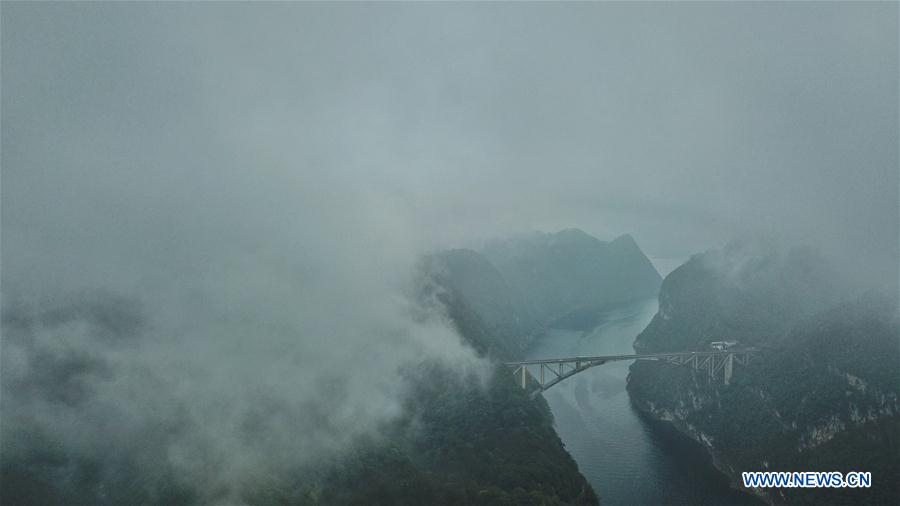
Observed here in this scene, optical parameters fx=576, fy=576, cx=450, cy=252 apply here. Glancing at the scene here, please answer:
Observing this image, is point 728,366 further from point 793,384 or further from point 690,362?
point 793,384

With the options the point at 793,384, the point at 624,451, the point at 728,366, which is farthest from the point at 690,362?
the point at 624,451

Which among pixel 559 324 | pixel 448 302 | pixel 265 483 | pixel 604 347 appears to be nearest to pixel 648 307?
pixel 559 324

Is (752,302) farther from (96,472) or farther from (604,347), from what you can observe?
(96,472)

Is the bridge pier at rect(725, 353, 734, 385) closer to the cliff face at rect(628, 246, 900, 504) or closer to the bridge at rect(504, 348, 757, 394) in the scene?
the bridge at rect(504, 348, 757, 394)

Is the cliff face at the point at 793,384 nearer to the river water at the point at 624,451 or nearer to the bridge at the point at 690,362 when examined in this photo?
the bridge at the point at 690,362

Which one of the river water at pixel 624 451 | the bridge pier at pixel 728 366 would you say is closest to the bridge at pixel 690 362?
the bridge pier at pixel 728 366
